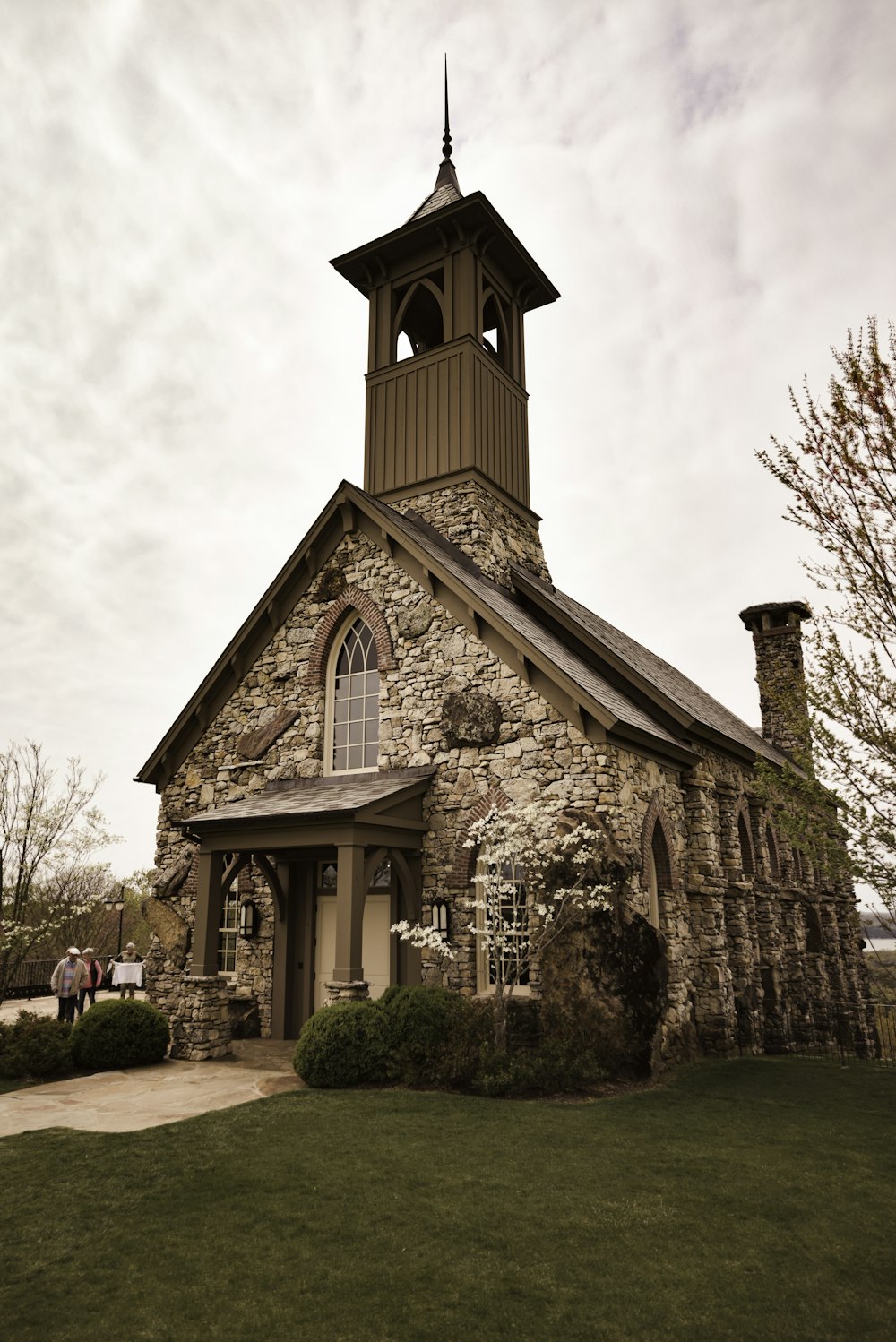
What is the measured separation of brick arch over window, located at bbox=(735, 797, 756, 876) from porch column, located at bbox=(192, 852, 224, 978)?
10438 mm

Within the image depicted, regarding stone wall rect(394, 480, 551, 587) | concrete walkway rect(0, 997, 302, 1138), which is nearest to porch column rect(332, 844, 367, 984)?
concrete walkway rect(0, 997, 302, 1138)

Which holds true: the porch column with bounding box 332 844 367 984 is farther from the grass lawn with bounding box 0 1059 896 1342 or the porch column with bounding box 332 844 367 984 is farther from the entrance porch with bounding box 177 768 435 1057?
the grass lawn with bounding box 0 1059 896 1342

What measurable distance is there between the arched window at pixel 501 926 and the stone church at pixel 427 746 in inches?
6.1

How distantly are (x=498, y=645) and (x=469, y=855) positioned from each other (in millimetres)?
3164

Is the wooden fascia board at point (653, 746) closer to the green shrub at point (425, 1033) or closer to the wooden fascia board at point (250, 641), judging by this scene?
the green shrub at point (425, 1033)

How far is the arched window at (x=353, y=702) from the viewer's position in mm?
14758

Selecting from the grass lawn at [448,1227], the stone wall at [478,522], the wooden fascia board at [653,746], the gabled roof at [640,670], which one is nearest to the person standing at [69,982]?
the grass lawn at [448,1227]

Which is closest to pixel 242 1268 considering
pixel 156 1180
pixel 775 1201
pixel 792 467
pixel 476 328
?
pixel 156 1180

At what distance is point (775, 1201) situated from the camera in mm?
6727

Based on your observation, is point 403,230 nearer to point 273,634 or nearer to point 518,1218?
point 273,634

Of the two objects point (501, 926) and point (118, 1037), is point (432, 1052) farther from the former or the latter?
point (118, 1037)

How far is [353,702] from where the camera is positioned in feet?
49.4

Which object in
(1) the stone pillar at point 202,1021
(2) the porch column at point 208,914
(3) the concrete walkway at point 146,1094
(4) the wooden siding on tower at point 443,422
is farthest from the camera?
(4) the wooden siding on tower at point 443,422

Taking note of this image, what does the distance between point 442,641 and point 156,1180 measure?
8.67 m
